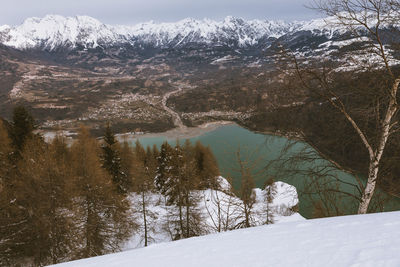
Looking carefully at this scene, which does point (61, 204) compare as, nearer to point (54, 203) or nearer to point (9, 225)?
point (54, 203)

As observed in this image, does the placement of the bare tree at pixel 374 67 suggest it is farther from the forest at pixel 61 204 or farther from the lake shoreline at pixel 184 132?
the lake shoreline at pixel 184 132

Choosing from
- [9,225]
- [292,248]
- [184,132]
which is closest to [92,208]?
[9,225]

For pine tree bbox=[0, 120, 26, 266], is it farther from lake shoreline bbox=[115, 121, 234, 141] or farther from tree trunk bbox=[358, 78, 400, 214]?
lake shoreline bbox=[115, 121, 234, 141]

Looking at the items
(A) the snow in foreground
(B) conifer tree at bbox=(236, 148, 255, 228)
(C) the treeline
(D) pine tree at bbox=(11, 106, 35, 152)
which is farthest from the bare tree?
(D) pine tree at bbox=(11, 106, 35, 152)

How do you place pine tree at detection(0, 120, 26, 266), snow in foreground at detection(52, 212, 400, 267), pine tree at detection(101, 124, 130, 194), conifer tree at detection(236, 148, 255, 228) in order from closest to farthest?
snow in foreground at detection(52, 212, 400, 267), conifer tree at detection(236, 148, 255, 228), pine tree at detection(0, 120, 26, 266), pine tree at detection(101, 124, 130, 194)

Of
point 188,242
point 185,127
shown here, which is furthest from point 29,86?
point 188,242

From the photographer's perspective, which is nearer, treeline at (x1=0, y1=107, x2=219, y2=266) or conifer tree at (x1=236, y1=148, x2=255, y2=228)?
conifer tree at (x1=236, y1=148, x2=255, y2=228)

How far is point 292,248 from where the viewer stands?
9.84 ft

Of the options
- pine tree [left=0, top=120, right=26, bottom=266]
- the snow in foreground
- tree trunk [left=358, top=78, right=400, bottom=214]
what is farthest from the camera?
pine tree [left=0, top=120, right=26, bottom=266]

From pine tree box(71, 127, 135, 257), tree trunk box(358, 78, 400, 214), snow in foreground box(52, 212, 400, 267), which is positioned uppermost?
tree trunk box(358, 78, 400, 214)

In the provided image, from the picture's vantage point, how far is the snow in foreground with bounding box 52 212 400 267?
257 centimetres

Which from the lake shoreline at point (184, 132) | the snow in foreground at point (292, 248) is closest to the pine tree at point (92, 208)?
the snow in foreground at point (292, 248)

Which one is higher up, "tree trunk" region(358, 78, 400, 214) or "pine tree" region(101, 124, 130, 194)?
"tree trunk" region(358, 78, 400, 214)

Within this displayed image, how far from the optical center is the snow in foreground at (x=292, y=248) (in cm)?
257
